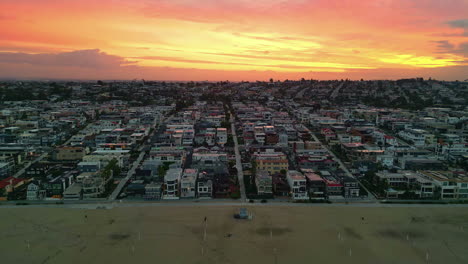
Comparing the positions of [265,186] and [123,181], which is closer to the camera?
[265,186]

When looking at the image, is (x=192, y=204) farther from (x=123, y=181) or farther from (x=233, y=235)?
(x=123, y=181)

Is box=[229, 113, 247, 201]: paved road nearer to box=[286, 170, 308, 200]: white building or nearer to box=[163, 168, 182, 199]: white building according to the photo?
box=[286, 170, 308, 200]: white building

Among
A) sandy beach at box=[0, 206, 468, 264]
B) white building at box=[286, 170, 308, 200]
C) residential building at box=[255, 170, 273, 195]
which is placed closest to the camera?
sandy beach at box=[0, 206, 468, 264]

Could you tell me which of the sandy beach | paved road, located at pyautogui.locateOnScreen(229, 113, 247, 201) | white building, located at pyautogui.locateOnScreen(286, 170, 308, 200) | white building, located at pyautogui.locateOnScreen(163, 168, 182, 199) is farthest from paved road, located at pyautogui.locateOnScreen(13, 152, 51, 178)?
white building, located at pyautogui.locateOnScreen(286, 170, 308, 200)

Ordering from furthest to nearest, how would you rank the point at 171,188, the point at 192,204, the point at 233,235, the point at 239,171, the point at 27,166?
1. the point at 27,166
2. the point at 239,171
3. the point at 171,188
4. the point at 192,204
5. the point at 233,235

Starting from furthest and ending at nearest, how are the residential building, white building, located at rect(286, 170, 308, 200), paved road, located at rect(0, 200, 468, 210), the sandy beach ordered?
the residential building
white building, located at rect(286, 170, 308, 200)
paved road, located at rect(0, 200, 468, 210)
the sandy beach

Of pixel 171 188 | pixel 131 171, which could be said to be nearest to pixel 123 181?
pixel 131 171

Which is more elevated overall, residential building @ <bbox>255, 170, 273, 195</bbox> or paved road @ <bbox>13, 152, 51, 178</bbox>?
residential building @ <bbox>255, 170, 273, 195</bbox>

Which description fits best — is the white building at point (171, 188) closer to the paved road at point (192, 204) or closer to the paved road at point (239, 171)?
the paved road at point (192, 204)

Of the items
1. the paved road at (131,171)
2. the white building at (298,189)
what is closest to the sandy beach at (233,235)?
the white building at (298,189)

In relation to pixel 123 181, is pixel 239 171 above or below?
above

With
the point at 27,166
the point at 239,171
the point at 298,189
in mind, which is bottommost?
the point at 27,166

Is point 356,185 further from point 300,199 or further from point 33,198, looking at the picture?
point 33,198
